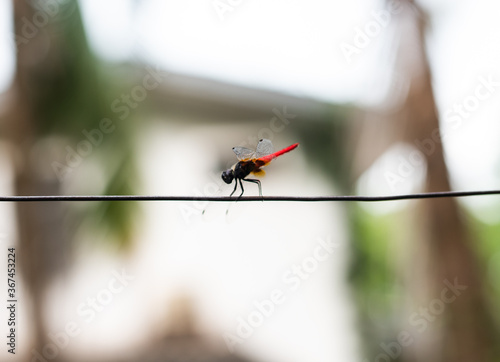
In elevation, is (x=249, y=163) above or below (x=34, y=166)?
below

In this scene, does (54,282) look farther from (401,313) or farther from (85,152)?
(401,313)

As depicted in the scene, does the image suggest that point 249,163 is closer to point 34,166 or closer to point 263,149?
point 263,149

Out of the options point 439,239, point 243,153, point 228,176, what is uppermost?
point 243,153

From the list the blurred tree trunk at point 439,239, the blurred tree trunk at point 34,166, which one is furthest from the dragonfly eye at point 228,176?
the blurred tree trunk at point 34,166

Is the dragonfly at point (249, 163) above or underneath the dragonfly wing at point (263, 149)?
underneath

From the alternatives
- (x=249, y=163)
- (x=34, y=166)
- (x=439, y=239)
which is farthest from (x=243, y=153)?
(x=34, y=166)

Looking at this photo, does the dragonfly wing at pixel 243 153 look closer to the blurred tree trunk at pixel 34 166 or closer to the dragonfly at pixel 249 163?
the dragonfly at pixel 249 163

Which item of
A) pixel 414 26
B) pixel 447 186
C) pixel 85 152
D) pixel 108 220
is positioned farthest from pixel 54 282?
pixel 414 26
